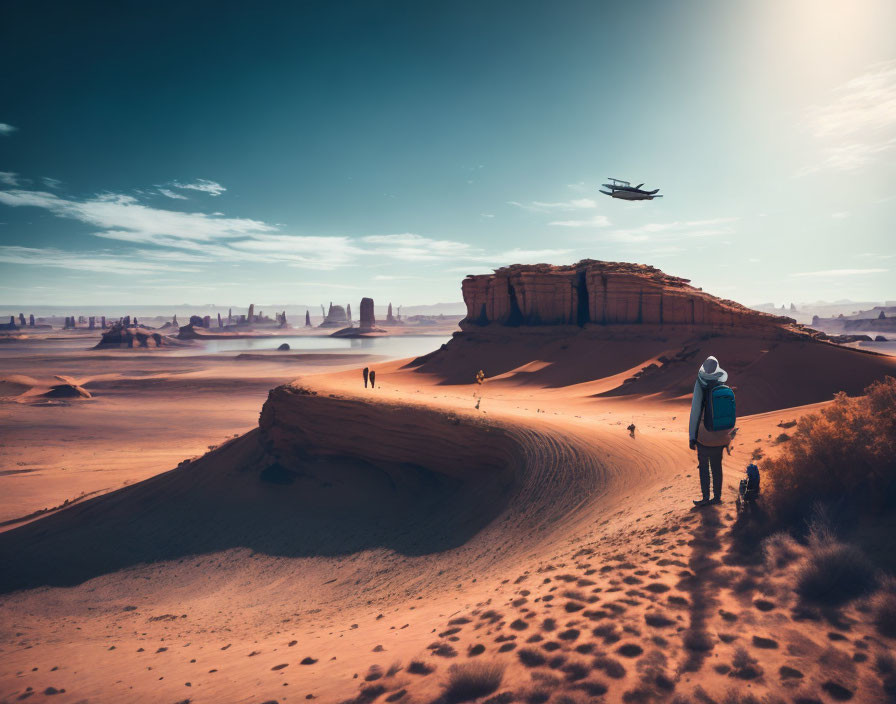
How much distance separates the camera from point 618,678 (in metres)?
3.86

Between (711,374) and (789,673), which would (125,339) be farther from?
(789,673)

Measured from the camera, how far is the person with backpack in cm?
625

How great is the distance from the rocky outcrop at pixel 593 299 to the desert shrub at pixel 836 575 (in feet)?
91.2

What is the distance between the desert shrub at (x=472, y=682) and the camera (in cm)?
405

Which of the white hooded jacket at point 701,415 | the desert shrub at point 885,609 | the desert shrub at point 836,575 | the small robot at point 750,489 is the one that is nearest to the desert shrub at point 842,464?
the small robot at point 750,489

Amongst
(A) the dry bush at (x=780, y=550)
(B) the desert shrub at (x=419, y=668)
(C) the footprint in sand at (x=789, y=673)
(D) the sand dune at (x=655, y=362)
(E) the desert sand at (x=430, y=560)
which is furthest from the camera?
(D) the sand dune at (x=655, y=362)

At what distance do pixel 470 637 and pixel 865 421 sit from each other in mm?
5676

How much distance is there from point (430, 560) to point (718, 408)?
720 centimetres

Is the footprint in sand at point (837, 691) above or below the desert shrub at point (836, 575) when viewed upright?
below

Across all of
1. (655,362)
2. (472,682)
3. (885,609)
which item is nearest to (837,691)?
(885,609)

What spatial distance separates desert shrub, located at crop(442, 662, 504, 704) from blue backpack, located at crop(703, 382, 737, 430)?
4.26 metres

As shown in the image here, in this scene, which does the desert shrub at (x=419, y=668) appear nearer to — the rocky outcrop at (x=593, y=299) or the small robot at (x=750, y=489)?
A: the small robot at (x=750, y=489)

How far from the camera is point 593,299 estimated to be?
36812mm

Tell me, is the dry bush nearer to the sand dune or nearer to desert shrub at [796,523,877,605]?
desert shrub at [796,523,877,605]
